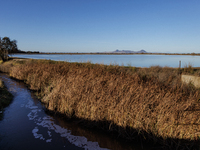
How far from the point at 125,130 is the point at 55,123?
3.31 meters

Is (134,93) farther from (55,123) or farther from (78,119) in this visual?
(55,123)

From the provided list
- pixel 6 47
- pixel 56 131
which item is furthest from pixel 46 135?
pixel 6 47

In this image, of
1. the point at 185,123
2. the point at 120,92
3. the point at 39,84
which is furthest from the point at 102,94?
the point at 39,84

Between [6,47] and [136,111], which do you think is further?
[6,47]

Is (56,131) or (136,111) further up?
(136,111)

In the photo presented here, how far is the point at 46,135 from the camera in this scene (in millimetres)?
5582

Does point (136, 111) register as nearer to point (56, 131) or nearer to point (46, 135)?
point (56, 131)

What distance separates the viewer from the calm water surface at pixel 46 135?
194 inches

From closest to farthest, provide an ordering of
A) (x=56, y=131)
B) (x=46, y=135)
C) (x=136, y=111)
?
(x=136, y=111) → (x=46, y=135) → (x=56, y=131)

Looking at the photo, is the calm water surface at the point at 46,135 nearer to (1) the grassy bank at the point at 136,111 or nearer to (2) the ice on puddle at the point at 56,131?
(2) the ice on puddle at the point at 56,131

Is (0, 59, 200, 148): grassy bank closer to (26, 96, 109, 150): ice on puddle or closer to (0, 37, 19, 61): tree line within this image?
(26, 96, 109, 150): ice on puddle

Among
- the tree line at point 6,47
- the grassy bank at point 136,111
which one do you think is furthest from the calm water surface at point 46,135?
the tree line at point 6,47

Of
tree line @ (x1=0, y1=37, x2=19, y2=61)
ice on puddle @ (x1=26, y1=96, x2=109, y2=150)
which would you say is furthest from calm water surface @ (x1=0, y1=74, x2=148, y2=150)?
tree line @ (x1=0, y1=37, x2=19, y2=61)

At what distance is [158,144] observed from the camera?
192 inches
